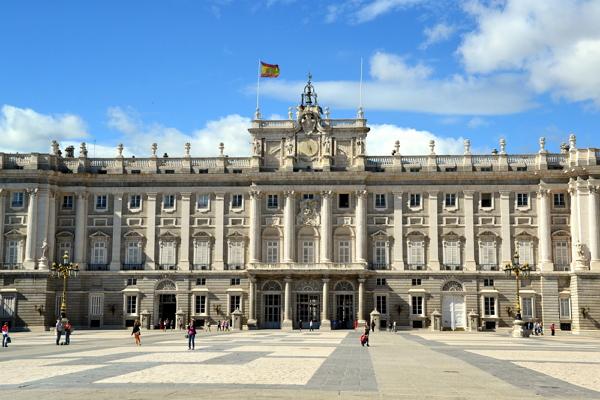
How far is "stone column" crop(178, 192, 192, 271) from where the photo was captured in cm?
7362

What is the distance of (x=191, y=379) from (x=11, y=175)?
178ft

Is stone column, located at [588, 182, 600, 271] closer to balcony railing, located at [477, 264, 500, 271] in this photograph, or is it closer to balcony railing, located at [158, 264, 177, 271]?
balcony railing, located at [477, 264, 500, 271]

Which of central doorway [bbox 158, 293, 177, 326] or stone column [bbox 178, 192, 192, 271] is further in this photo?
stone column [bbox 178, 192, 192, 271]

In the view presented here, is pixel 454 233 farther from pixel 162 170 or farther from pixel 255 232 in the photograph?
pixel 162 170

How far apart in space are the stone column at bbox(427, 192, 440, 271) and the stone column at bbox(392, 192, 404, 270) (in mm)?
2594

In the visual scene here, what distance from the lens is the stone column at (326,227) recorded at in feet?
236

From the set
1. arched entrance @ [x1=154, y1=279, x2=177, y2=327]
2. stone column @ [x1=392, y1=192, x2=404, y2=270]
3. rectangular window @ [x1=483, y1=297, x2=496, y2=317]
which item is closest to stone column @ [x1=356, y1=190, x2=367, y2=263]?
stone column @ [x1=392, y1=192, x2=404, y2=270]

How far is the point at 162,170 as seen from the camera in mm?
75125

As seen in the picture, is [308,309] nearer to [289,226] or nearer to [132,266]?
[289,226]

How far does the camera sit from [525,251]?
7119cm

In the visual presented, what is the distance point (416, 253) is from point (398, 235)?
2.37 m

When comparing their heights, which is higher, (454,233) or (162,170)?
(162,170)

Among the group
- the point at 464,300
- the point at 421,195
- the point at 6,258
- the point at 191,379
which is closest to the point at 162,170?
the point at 6,258

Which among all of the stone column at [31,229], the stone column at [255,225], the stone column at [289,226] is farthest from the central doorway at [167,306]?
the stone column at [31,229]
